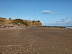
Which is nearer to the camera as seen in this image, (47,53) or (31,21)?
(47,53)

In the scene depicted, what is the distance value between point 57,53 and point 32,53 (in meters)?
1.98

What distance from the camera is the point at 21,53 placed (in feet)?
19.1

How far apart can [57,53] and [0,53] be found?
449 centimetres

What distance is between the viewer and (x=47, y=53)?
5.95m

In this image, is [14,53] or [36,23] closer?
[14,53]

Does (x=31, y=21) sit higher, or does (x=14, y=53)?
(x=31, y=21)

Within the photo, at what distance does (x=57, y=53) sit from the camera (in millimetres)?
5926

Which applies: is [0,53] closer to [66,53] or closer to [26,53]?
[26,53]

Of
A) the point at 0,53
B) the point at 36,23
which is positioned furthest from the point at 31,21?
the point at 0,53

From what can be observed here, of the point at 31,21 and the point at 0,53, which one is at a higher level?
the point at 31,21

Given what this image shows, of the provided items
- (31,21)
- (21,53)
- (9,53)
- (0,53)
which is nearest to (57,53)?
(21,53)

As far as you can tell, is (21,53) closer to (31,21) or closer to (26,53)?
(26,53)

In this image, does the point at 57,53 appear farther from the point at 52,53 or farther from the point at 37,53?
the point at 37,53

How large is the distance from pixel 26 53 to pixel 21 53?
391 mm
